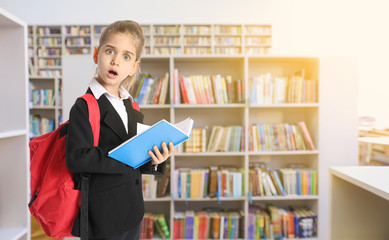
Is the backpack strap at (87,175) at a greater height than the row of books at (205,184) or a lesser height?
greater

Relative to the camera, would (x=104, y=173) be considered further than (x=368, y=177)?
No

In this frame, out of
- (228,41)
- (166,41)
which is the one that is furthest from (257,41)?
(166,41)

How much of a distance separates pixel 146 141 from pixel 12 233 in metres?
0.90

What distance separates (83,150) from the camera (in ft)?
2.95

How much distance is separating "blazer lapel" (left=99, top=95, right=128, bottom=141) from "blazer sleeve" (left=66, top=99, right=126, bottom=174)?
7 centimetres

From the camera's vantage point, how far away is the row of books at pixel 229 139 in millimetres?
2652

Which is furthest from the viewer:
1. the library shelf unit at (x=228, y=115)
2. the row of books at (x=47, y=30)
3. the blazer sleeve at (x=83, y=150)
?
the row of books at (x=47, y=30)

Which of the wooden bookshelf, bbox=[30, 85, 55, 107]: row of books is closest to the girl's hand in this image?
the wooden bookshelf

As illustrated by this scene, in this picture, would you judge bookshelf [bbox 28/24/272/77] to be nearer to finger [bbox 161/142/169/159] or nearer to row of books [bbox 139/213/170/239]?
row of books [bbox 139/213/170/239]

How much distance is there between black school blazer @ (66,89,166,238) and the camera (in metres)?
0.90

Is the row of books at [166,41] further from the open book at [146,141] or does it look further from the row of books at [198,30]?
the open book at [146,141]

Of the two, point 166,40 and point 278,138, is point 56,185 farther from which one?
point 166,40

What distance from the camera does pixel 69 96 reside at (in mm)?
2439

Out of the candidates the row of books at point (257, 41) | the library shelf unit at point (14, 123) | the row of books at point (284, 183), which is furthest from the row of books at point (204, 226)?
the row of books at point (257, 41)
